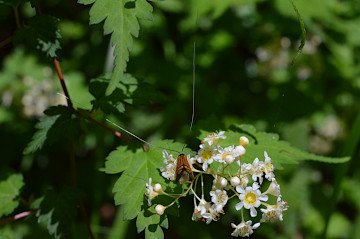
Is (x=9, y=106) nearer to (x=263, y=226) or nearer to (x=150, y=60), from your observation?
(x=150, y=60)

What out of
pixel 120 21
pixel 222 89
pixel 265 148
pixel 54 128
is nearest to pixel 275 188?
pixel 265 148

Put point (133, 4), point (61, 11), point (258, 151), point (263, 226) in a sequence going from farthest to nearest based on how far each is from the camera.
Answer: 1. point (61, 11)
2. point (263, 226)
3. point (258, 151)
4. point (133, 4)

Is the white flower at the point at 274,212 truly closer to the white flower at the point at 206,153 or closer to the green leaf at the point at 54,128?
the white flower at the point at 206,153

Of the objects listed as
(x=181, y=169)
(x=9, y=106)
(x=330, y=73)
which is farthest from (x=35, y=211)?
(x=330, y=73)

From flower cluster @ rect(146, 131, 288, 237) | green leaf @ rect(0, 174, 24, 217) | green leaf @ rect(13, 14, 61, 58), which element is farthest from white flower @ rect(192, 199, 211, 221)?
green leaf @ rect(0, 174, 24, 217)

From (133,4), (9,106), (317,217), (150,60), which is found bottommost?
(317,217)

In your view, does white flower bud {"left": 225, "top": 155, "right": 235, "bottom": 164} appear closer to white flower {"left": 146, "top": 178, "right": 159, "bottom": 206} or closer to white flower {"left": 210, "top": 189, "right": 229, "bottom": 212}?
white flower {"left": 210, "top": 189, "right": 229, "bottom": 212}
